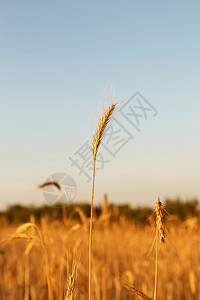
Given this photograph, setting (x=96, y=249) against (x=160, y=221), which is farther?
(x=96, y=249)

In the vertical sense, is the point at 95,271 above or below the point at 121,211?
above

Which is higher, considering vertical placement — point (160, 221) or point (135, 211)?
point (160, 221)

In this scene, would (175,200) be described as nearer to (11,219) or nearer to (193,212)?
(193,212)

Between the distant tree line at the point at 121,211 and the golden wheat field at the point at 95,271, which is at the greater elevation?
the golden wheat field at the point at 95,271

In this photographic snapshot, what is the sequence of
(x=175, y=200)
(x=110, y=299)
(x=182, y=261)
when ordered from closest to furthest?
(x=110, y=299), (x=182, y=261), (x=175, y=200)

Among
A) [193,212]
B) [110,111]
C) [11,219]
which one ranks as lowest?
[11,219]

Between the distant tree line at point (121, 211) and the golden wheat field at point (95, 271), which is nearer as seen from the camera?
the golden wheat field at point (95, 271)

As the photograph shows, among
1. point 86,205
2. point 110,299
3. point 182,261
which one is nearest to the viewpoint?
point 110,299

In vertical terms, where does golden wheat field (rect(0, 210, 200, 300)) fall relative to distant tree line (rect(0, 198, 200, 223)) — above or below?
above

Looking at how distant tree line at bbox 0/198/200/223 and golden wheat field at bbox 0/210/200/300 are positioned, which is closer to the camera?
golden wheat field at bbox 0/210/200/300

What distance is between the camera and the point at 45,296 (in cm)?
442

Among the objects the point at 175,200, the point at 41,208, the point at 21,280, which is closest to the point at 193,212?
the point at 175,200

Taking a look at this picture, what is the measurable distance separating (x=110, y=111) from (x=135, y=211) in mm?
13160

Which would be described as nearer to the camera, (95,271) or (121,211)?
(95,271)
